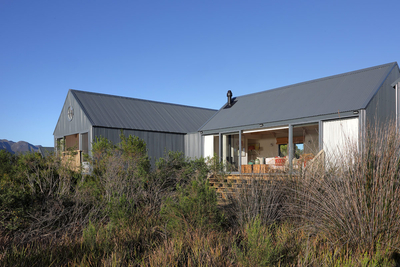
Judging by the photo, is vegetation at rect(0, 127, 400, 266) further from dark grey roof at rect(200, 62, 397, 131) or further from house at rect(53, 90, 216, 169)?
house at rect(53, 90, 216, 169)

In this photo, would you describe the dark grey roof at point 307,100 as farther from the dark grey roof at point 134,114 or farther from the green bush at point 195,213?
the green bush at point 195,213

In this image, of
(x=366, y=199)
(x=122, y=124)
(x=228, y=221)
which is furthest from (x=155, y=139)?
(x=366, y=199)

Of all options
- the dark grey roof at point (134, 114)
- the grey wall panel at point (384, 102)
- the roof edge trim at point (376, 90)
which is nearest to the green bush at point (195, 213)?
the roof edge trim at point (376, 90)

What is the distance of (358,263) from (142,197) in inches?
192

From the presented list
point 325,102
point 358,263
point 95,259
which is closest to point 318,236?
point 358,263

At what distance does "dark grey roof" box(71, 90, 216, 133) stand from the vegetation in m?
8.42

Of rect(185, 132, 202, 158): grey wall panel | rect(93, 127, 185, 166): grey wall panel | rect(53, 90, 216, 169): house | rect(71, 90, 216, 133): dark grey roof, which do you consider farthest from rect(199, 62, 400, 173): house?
rect(71, 90, 216, 133): dark grey roof

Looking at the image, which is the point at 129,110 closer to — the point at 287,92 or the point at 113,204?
the point at 287,92

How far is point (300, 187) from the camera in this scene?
5.90m

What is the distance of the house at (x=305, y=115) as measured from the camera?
380 inches

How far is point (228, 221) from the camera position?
20.6ft

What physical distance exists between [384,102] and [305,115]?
241 centimetres

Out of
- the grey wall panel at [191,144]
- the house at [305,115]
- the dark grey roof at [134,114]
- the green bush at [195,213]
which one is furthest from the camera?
the grey wall panel at [191,144]

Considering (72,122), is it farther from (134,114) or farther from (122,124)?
(134,114)
